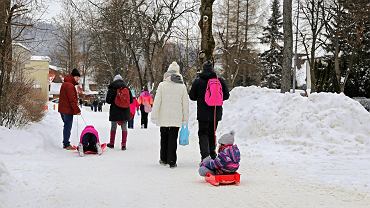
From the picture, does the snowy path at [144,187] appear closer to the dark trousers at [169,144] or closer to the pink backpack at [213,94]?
the dark trousers at [169,144]

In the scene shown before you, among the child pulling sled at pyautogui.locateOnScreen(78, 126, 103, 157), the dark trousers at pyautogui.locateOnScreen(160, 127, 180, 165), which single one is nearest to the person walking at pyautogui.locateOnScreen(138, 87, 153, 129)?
the child pulling sled at pyautogui.locateOnScreen(78, 126, 103, 157)

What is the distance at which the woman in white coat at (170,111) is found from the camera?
967 cm

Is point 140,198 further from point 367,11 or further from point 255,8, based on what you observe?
point 255,8

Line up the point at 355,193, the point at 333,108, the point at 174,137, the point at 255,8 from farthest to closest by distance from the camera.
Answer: the point at 255,8 → the point at 333,108 → the point at 174,137 → the point at 355,193

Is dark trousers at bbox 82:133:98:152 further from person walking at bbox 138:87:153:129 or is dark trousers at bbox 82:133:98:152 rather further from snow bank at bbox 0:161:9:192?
person walking at bbox 138:87:153:129

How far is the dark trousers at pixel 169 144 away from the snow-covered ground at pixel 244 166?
0.25 m

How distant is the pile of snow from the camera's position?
1169cm

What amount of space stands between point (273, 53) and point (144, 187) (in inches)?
2366

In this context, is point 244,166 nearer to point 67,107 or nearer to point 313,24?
point 67,107

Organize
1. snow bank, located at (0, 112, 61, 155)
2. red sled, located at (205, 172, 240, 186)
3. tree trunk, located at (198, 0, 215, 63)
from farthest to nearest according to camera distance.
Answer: tree trunk, located at (198, 0, 215, 63), snow bank, located at (0, 112, 61, 155), red sled, located at (205, 172, 240, 186)

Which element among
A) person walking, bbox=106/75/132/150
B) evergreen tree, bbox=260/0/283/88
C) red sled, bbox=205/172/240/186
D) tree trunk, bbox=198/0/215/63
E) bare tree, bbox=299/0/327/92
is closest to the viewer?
red sled, bbox=205/172/240/186

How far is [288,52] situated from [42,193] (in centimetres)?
1374

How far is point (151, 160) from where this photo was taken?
34.8 feet

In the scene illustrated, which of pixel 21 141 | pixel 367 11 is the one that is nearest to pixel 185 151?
pixel 21 141
